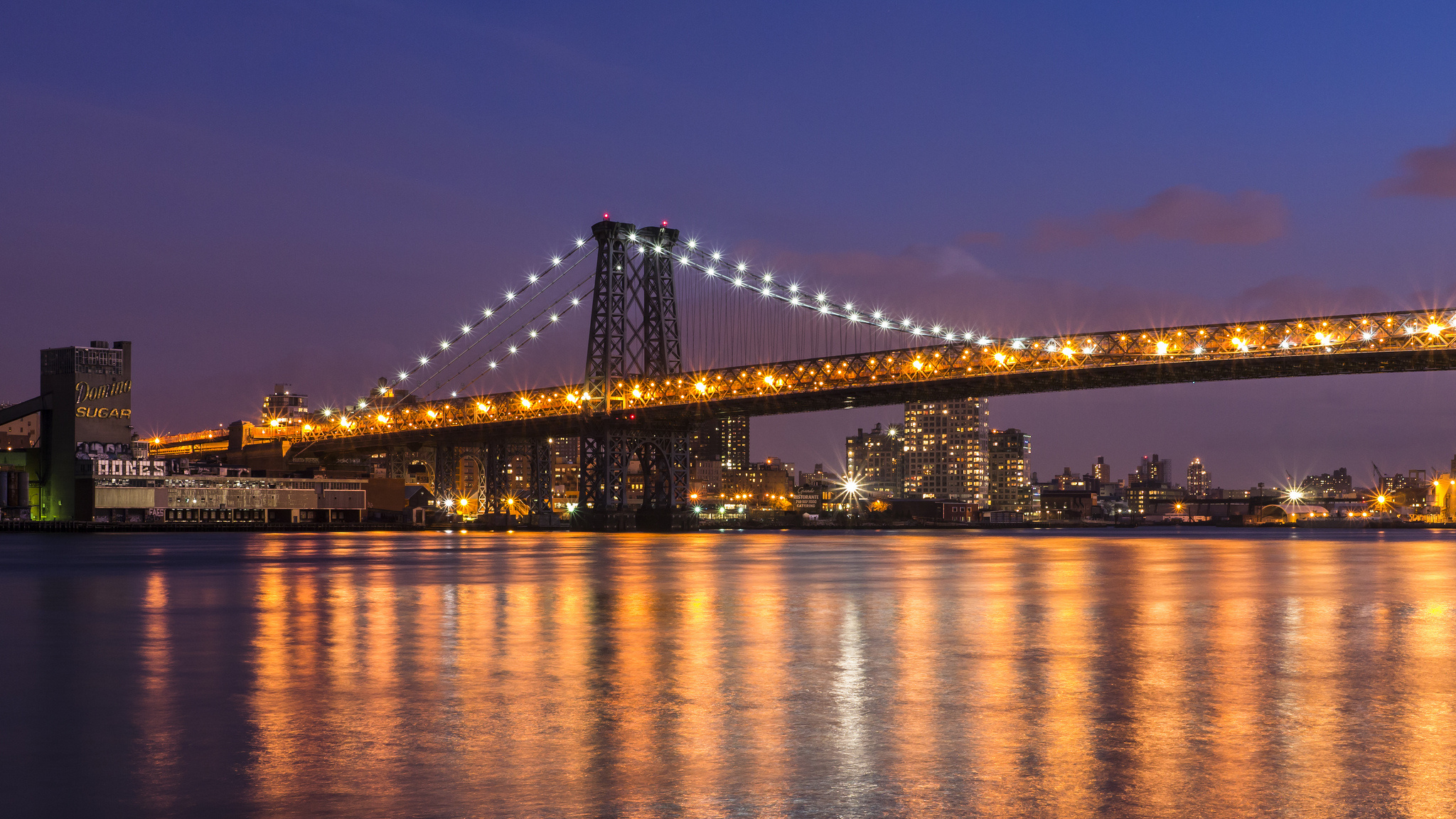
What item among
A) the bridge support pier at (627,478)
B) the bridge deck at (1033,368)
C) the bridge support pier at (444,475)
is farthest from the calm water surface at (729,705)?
the bridge support pier at (444,475)

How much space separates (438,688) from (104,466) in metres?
125

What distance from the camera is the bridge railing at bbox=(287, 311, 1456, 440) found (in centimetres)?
9300

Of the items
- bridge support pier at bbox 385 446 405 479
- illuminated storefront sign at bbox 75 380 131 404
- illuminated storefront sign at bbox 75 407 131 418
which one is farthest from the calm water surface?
bridge support pier at bbox 385 446 405 479

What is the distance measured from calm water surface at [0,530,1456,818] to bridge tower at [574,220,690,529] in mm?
77445

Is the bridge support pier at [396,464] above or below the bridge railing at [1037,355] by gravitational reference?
below

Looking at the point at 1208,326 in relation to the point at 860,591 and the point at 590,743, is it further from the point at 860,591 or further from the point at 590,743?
the point at 590,743

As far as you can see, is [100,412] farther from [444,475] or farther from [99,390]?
[444,475]

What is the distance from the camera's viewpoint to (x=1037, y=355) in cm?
10169

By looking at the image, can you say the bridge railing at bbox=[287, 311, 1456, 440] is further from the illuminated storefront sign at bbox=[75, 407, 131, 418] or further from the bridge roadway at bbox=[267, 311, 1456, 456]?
the illuminated storefront sign at bbox=[75, 407, 131, 418]

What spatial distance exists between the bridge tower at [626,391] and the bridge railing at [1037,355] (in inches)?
69.2

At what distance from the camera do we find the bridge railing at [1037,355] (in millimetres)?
93000

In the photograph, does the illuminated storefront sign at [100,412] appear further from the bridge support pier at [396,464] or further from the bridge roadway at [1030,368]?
the bridge roadway at [1030,368]

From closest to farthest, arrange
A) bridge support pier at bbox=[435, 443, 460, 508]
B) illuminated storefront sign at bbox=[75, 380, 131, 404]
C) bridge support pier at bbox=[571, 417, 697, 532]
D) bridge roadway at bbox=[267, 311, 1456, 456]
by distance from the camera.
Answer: bridge roadway at bbox=[267, 311, 1456, 456] → bridge support pier at bbox=[571, 417, 697, 532] → illuminated storefront sign at bbox=[75, 380, 131, 404] → bridge support pier at bbox=[435, 443, 460, 508]

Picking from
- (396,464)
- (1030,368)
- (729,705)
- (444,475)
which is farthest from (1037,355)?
(396,464)
